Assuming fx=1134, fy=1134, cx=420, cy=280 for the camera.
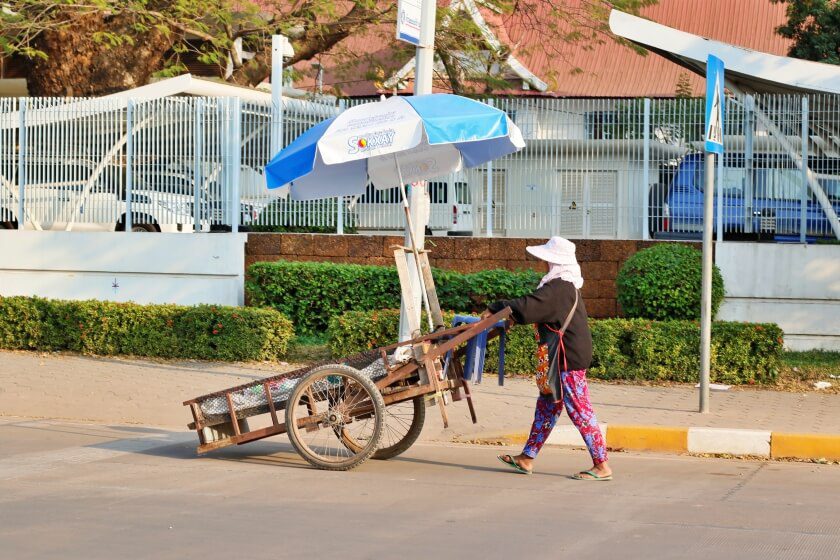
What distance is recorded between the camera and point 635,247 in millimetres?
13875

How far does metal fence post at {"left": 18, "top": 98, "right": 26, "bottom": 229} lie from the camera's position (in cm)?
1609

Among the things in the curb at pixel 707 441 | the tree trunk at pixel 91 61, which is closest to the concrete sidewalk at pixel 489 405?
the curb at pixel 707 441

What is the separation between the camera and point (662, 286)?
12.7 m

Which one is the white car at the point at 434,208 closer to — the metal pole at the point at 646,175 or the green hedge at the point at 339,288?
the green hedge at the point at 339,288

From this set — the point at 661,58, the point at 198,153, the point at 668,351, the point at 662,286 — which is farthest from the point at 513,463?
the point at 661,58

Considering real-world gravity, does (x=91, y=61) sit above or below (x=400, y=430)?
above

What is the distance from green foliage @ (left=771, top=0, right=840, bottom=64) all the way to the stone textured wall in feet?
37.1

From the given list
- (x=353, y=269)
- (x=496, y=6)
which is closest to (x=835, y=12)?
(x=496, y=6)

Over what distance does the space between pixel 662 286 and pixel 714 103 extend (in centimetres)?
326

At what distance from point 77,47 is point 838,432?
1431cm

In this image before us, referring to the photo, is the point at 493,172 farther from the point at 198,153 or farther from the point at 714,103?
the point at 714,103

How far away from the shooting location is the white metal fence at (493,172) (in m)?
14.0

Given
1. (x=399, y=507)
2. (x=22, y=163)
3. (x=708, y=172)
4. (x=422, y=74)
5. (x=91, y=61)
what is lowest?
(x=399, y=507)

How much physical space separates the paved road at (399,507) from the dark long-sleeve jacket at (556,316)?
2.91 ft
